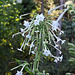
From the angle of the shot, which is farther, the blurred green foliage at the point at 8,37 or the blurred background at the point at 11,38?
the blurred green foliage at the point at 8,37

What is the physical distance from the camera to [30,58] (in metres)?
4.53

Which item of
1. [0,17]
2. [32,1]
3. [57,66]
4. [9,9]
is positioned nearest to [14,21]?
[9,9]

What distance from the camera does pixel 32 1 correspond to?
546 cm

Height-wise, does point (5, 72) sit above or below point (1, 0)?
below

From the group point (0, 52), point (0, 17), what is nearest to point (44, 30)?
point (0, 17)

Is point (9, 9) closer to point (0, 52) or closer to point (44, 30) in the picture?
point (0, 52)

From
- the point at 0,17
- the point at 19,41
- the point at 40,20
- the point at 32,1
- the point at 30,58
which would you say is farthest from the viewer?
the point at 32,1

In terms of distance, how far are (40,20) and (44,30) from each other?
125 mm

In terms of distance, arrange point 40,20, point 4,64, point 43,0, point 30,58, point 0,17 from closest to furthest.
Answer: point 40,20 → point 0,17 → point 4,64 → point 30,58 → point 43,0

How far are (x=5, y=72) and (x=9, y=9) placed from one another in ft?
6.16

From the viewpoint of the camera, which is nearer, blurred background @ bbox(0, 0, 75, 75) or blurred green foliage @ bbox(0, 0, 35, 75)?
blurred background @ bbox(0, 0, 75, 75)

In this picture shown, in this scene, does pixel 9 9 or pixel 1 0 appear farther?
pixel 9 9

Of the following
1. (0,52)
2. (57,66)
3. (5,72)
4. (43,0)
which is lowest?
(57,66)

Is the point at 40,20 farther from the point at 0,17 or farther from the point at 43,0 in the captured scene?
the point at 43,0
